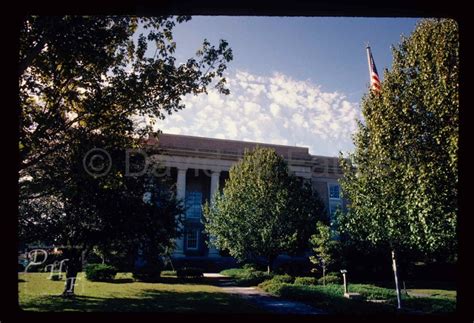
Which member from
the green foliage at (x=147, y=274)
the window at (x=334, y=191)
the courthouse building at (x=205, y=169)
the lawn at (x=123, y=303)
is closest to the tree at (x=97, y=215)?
the lawn at (x=123, y=303)

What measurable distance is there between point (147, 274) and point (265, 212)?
10177 mm

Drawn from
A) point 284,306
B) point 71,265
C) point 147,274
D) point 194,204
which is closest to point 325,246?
point 284,306

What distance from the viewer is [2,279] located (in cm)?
523

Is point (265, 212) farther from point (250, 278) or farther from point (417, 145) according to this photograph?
point (417, 145)

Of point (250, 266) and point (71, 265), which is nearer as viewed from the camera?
point (71, 265)

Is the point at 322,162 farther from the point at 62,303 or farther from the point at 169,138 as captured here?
the point at 62,303

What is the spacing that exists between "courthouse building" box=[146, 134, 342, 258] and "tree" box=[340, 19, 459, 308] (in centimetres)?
2611

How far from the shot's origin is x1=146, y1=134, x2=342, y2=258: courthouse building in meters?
42.2

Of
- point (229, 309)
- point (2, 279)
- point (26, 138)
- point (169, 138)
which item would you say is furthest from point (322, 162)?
point (2, 279)

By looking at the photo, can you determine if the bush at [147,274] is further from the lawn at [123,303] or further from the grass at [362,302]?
the grass at [362,302]

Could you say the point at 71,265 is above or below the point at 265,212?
below

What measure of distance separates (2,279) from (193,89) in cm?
812

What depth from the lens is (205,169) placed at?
144 feet

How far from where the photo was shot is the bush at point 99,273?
21.9 m
